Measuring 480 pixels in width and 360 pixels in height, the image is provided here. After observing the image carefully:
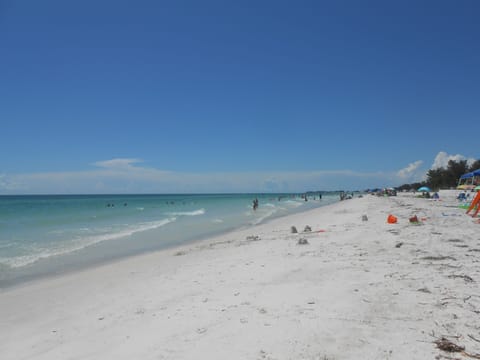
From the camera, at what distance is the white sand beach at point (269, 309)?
3.31 metres

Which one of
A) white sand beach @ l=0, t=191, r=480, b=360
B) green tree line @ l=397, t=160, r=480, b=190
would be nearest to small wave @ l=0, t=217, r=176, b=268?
white sand beach @ l=0, t=191, r=480, b=360

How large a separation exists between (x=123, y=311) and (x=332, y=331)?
3595mm

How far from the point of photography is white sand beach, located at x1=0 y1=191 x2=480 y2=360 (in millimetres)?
3309

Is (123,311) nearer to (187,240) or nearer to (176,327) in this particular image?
(176,327)

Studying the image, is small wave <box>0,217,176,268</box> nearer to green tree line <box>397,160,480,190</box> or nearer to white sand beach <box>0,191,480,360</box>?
white sand beach <box>0,191,480,360</box>

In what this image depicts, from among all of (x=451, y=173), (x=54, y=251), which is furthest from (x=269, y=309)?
(x=451, y=173)

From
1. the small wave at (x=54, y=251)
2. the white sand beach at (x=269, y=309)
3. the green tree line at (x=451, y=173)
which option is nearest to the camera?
the white sand beach at (x=269, y=309)

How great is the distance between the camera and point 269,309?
14.2 ft

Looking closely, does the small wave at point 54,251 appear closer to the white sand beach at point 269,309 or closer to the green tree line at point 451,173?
the white sand beach at point 269,309

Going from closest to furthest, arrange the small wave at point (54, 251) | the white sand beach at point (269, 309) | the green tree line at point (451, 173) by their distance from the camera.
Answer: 1. the white sand beach at point (269, 309)
2. the small wave at point (54, 251)
3. the green tree line at point (451, 173)

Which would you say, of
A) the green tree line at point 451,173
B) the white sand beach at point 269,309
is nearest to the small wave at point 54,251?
the white sand beach at point 269,309

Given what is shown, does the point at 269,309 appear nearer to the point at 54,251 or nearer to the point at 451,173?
the point at 54,251

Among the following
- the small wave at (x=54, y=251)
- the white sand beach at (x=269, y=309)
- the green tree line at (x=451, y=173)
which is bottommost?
the small wave at (x=54, y=251)

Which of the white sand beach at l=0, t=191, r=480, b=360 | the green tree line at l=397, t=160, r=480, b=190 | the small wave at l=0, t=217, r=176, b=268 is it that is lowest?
the small wave at l=0, t=217, r=176, b=268
